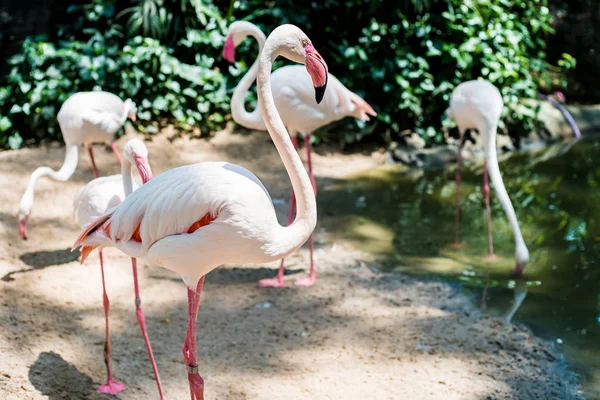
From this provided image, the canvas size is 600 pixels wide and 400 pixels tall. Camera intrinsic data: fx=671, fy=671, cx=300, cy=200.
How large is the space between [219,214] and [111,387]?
4.31 ft

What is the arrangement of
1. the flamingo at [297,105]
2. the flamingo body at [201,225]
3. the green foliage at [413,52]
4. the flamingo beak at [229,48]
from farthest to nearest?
the green foliage at [413,52] < the flamingo beak at [229,48] < the flamingo at [297,105] < the flamingo body at [201,225]

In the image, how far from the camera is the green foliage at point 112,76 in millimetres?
7004

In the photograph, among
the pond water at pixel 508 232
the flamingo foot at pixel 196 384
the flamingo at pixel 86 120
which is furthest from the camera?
the flamingo at pixel 86 120

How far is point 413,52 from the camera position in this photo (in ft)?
27.2

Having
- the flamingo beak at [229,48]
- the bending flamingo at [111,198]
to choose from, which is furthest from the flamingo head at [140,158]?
the flamingo beak at [229,48]

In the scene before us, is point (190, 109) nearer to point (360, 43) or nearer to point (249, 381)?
point (360, 43)

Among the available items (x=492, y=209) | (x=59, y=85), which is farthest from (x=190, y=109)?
(x=492, y=209)

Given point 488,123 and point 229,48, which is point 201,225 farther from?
point 488,123

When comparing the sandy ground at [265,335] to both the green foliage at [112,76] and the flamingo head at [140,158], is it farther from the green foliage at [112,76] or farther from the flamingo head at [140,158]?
the green foliage at [112,76]

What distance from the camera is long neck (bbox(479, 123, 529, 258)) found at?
491cm

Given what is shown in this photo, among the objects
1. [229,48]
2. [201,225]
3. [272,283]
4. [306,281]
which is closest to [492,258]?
[306,281]

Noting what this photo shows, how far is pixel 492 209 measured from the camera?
6.38 meters

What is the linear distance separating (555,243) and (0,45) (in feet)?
21.5

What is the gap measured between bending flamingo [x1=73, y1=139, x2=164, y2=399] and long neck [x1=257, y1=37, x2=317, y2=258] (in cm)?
81
